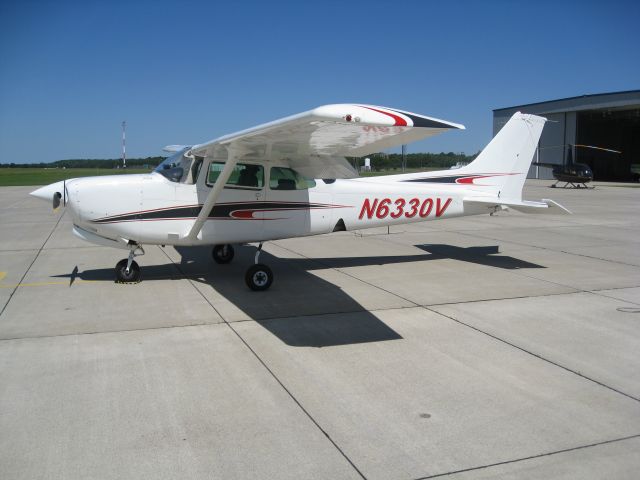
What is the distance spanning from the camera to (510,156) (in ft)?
35.6

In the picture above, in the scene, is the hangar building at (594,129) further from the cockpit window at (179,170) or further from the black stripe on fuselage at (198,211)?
the cockpit window at (179,170)

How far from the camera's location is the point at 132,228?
27.2 feet

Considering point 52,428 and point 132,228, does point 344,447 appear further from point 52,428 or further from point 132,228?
point 132,228

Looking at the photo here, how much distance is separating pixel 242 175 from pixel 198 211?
2.89 ft

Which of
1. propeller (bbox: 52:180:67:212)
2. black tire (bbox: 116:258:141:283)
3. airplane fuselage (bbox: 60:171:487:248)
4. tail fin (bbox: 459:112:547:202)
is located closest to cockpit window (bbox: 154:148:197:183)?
airplane fuselage (bbox: 60:171:487:248)

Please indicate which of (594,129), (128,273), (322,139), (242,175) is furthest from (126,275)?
(594,129)

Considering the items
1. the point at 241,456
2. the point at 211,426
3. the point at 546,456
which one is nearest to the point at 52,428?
the point at 211,426

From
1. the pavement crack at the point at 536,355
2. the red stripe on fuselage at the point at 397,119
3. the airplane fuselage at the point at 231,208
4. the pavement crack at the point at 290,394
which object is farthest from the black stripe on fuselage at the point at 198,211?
the red stripe on fuselage at the point at 397,119

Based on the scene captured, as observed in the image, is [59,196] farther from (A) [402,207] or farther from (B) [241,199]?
(A) [402,207]

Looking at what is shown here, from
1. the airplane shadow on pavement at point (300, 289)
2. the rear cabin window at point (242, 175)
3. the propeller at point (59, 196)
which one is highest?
the rear cabin window at point (242, 175)

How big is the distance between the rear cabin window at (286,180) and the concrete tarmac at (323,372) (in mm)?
1522

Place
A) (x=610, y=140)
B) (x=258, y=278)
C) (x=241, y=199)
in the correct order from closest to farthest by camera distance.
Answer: (x=258, y=278)
(x=241, y=199)
(x=610, y=140)

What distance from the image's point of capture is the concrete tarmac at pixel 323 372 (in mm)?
3648

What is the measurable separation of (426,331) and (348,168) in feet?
10.1
